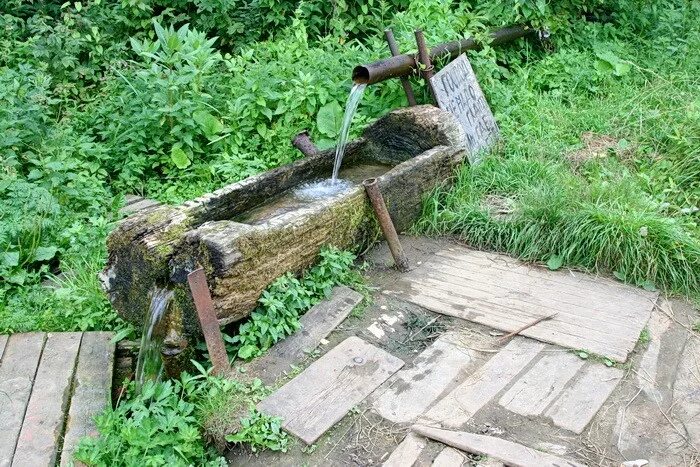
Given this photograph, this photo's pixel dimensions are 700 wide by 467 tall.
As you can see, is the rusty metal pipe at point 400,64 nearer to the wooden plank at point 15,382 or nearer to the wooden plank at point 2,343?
the wooden plank at point 15,382

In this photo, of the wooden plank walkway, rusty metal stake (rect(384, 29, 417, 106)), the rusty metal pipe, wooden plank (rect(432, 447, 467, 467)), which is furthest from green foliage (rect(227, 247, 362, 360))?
rusty metal stake (rect(384, 29, 417, 106))

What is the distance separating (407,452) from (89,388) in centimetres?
176

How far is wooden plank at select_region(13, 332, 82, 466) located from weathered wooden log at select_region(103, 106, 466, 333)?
1.40 ft

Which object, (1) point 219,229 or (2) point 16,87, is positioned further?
(2) point 16,87

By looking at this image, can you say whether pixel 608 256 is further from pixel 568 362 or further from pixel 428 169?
pixel 428 169

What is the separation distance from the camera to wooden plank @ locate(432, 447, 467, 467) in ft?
8.93

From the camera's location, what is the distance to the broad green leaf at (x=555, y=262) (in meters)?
4.21

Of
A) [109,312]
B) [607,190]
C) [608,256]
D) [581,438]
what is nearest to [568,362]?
[581,438]

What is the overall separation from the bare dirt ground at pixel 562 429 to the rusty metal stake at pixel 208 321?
18.2 inches

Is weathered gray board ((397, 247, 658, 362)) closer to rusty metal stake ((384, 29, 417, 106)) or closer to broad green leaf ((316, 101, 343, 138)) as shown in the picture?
rusty metal stake ((384, 29, 417, 106))

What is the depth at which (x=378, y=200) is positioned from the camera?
158 inches

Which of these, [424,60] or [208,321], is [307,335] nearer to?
[208,321]

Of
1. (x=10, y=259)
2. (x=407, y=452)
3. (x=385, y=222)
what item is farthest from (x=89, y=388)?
(x=385, y=222)

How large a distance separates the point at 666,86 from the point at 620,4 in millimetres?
1473
